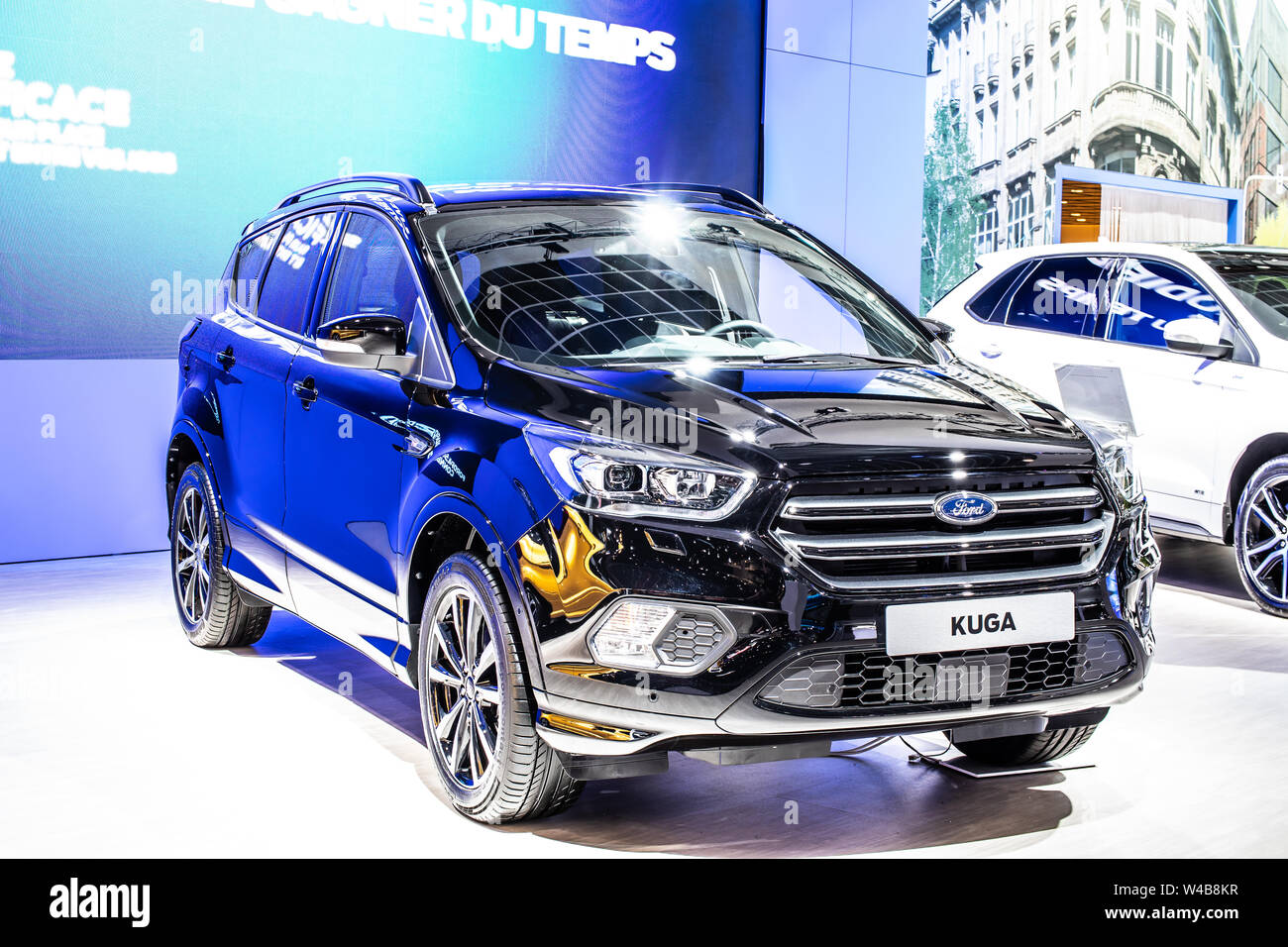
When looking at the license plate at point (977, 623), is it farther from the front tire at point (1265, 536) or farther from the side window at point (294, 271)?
the front tire at point (1265, 536)

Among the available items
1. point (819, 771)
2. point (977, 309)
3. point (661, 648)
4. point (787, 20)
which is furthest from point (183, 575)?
point (787, 20)

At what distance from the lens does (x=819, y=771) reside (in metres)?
4.34

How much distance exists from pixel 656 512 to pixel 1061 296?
508 centimetres

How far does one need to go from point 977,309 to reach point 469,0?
3.70 meters

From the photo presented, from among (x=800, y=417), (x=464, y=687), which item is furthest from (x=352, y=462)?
(x=800, y=417)

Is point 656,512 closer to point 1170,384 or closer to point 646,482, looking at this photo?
point 646,482

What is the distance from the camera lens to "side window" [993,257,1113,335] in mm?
7586

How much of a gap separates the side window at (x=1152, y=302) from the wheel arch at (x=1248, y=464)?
74 cm

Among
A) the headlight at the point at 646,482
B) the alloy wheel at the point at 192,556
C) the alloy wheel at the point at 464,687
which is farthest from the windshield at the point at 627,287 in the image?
the alloy wheel at the point at 192,556

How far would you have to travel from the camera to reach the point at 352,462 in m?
4.30

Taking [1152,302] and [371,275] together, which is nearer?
[371,275]
